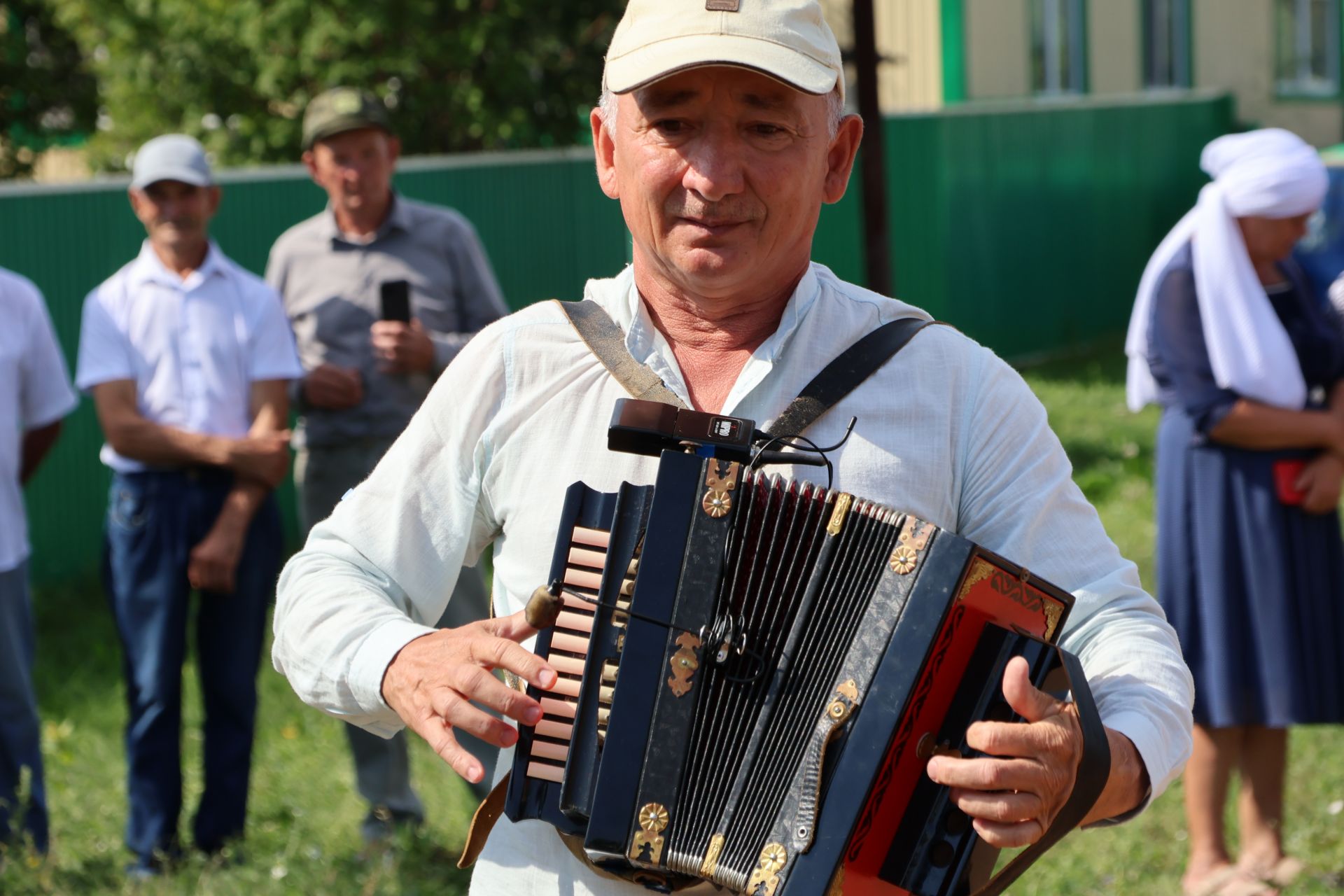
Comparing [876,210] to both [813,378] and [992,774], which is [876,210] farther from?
[992,774]

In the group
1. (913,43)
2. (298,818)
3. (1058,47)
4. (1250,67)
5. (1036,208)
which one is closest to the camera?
(298,818)

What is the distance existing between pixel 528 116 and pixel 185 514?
6.47 meters

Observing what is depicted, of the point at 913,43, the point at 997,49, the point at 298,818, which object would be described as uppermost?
the point at 913,43

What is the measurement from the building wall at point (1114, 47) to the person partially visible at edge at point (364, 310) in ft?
45.0

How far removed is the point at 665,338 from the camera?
7.89ft

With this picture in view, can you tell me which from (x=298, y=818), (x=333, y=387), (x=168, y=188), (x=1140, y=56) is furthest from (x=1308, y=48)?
(x=298, y=818)

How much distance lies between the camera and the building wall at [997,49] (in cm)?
1559

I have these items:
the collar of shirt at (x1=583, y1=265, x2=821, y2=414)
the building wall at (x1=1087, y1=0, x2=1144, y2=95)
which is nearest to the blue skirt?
the collar of shirt at (x1=583, y1=265, x2=821, y2=414)

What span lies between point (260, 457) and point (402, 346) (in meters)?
0.58

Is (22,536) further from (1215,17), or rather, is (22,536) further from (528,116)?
(1215,17)

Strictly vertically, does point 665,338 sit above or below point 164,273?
above

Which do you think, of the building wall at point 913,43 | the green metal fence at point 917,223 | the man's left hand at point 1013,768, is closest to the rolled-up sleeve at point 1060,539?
the man's left hand at point 1013,768

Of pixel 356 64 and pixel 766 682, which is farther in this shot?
pixel 356 64

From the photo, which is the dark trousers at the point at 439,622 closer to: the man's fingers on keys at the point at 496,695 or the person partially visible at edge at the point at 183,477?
the person partially visible at edge at the point at 183,477
